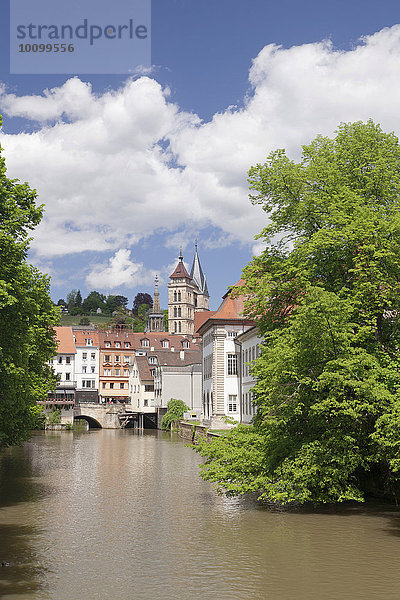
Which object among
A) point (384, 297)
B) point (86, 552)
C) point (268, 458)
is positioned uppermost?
point (384, 297)

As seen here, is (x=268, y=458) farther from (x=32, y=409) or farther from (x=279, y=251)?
(x=32, y=409)

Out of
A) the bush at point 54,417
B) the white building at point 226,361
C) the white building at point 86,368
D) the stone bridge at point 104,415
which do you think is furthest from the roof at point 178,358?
the white building at point 226,361

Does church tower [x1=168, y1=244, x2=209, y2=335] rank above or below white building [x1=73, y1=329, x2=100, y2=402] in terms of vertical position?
above

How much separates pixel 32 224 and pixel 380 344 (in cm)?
1289

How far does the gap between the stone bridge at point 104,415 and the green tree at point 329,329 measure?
7397 cm

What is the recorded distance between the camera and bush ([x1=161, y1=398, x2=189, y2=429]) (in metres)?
84.1

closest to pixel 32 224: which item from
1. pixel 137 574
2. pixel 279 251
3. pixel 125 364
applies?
pixel 279 251

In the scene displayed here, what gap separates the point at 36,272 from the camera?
35.6 meters

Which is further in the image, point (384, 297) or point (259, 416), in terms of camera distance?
point (259, 416)

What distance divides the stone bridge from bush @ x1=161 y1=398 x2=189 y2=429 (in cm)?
1330

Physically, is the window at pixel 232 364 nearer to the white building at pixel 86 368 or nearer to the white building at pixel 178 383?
the white building at pixel 178 383

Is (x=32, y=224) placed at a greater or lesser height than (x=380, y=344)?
greater

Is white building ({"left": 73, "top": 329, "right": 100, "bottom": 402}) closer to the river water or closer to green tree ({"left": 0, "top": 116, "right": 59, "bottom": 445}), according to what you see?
the river water

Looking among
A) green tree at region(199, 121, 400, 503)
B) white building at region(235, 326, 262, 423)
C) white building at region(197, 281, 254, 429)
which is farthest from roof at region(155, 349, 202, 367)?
green tree at region(199, 121, 400, 503)
